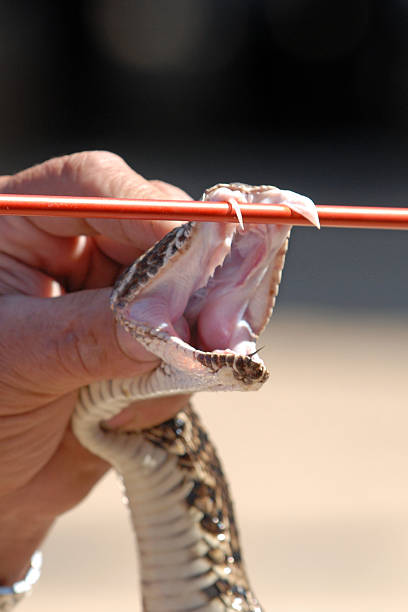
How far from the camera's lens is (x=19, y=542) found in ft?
3.70

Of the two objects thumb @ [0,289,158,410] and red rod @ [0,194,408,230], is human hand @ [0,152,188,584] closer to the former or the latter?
thumb @ [0,289,158,410]

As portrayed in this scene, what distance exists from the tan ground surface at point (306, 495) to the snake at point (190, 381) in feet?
2.53

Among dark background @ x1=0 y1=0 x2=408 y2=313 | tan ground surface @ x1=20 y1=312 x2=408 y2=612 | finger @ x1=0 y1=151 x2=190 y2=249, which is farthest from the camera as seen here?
dark background @ x1=0 y1=0 x2=408 y2=313

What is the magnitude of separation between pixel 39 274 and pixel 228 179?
4222 mm

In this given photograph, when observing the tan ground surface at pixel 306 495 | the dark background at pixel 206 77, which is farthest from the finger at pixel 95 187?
the dark background at pixel 206 77

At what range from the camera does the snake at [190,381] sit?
73 centimetres

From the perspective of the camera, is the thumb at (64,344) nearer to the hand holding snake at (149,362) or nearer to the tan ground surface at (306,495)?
the hand holding snake at (149,362)

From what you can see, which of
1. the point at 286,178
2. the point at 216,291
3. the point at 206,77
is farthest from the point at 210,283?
the point at 206,77

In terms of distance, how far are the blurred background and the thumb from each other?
3.73ft

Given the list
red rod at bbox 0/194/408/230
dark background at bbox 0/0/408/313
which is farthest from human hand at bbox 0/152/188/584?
dark background at bbox 0/0/408/313

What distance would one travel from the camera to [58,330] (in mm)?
801

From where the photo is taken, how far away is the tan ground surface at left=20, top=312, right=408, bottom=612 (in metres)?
1.90

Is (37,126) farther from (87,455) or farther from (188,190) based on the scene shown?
(87,455)

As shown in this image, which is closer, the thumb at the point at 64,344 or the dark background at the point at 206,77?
the thumb at the point at 64,344
